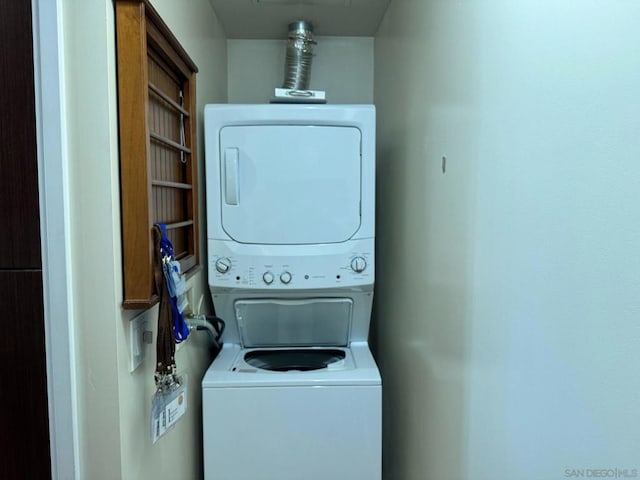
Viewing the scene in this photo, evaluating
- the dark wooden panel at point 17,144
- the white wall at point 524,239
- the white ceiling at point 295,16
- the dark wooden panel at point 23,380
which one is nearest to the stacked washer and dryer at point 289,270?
the white wall at point 524,239

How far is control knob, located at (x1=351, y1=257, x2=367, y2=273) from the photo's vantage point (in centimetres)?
195

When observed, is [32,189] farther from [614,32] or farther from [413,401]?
[413,401]

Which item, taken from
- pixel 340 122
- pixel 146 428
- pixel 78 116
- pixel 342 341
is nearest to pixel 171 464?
pixel 146 428

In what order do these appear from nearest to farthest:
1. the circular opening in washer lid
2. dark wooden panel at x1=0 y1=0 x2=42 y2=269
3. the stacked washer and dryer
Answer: dark wooden panel at x1=0 y1=0 x2=42 y2=269
the stacked washer and dryer
the circular opening in washer lid

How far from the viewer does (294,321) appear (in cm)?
212

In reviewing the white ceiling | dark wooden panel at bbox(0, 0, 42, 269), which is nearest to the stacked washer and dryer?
the white ceiling

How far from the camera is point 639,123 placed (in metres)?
0.63

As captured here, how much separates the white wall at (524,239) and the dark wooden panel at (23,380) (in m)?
1.06

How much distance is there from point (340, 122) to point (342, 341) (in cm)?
104

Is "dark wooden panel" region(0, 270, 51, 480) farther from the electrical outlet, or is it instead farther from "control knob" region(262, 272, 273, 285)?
"control knob" region(262, 272, 273, 285)

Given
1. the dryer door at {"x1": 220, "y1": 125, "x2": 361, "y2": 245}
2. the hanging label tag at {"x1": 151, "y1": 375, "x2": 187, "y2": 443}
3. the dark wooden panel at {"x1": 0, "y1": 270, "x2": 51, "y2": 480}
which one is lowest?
the hanging label tag at {"x1": 151, "y1": 375, "x2": 187, "y2": 443}

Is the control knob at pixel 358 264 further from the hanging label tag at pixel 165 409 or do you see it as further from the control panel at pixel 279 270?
the hanging label tag at pixel 165 409

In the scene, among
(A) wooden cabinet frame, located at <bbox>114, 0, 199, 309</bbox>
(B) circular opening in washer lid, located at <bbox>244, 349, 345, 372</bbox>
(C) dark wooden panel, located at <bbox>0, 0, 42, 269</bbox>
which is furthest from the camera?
(B) circular opening in washer lid, located at <bbox>244, 349, 345, 372</bbox>

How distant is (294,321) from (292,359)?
0.59 feet
